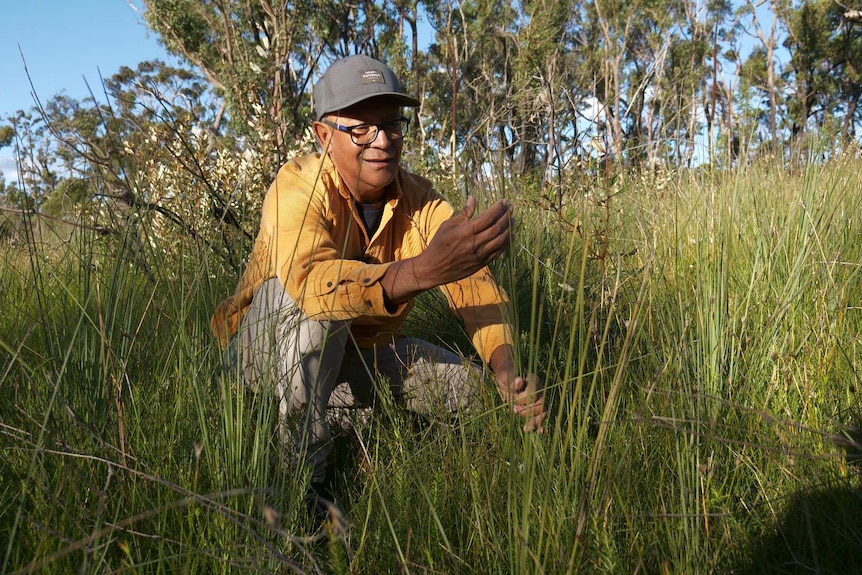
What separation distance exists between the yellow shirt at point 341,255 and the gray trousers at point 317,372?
7cm

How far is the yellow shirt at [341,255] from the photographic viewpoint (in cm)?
194

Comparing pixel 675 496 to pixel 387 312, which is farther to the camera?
pixel 387 312

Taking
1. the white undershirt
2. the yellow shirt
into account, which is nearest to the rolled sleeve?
the yellow shirt

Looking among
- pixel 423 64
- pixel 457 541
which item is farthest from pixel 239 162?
pixel 423 64

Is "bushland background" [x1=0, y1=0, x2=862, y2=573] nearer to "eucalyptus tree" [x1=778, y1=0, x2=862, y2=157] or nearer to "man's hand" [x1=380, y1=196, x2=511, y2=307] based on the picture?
"man's hand" [x1=380, y1=196, x2=511, y2=307]

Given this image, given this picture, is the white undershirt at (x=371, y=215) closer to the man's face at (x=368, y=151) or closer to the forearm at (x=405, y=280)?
the man's face at (x=368, y=151)

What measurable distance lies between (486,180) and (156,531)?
1.19 metres

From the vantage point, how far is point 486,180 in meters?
1.95

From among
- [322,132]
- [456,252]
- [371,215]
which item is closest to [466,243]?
[456,252]

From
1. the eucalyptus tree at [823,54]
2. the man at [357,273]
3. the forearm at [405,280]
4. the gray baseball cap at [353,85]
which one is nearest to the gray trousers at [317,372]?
the man at [357,273]

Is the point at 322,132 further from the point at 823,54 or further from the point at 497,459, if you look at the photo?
the point at 823,54

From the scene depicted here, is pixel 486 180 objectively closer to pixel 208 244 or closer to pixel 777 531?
pixel 208 244

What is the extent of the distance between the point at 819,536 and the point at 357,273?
1267mm

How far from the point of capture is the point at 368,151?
2465 mm
